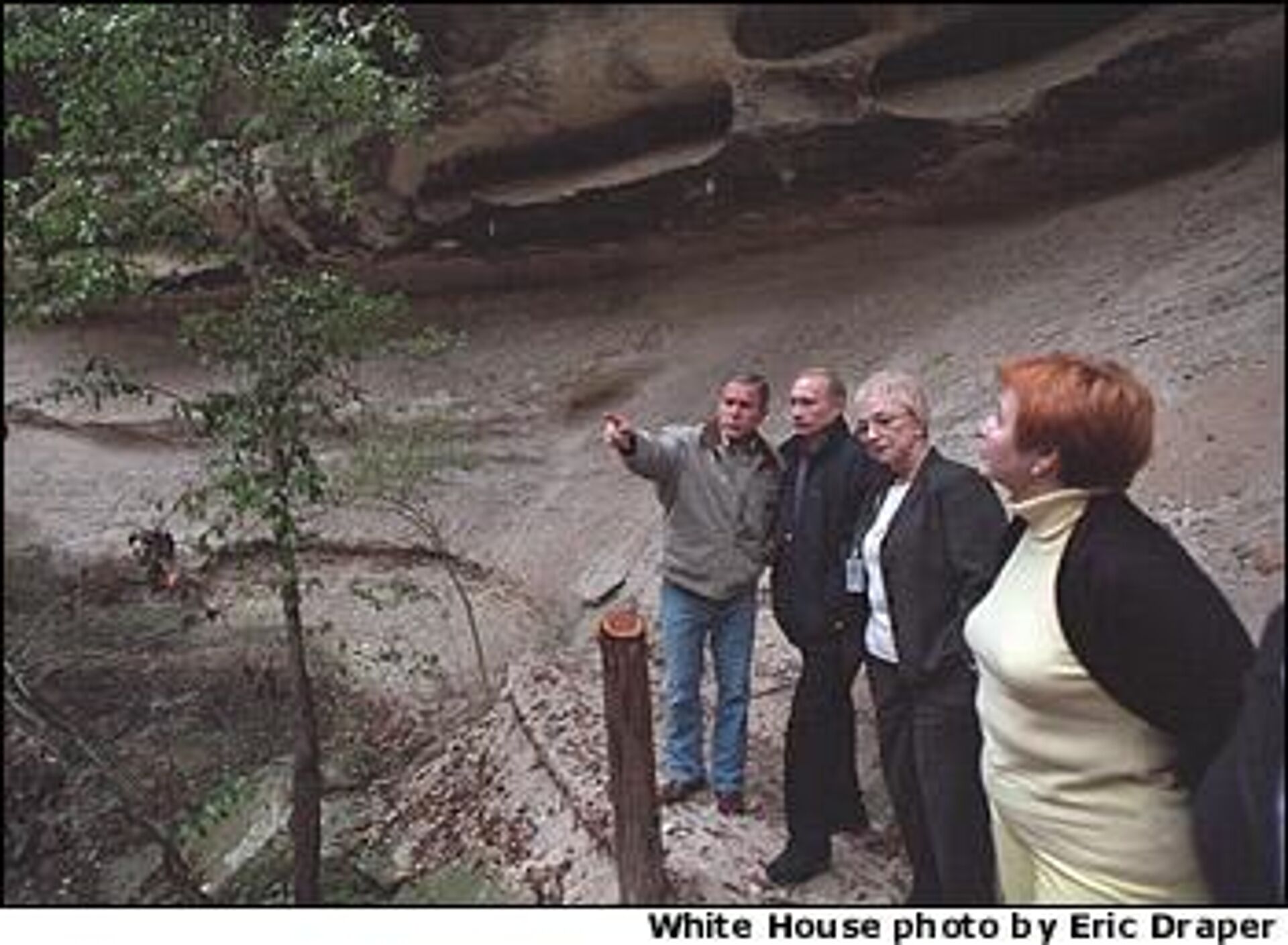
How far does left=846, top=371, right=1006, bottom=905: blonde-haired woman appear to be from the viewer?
1.20 m

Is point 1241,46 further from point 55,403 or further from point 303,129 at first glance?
point 55,403

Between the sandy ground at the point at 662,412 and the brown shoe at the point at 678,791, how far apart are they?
0.02 meters

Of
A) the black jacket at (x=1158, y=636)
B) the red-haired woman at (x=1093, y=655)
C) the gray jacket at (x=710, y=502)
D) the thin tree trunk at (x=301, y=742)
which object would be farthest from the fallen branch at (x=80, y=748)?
the black jacket at (x=1158, y=636)

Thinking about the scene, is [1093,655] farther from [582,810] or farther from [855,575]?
[582,810]

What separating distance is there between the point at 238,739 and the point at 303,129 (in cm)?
83

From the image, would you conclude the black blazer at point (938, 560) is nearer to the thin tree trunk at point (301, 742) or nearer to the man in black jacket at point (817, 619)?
the man in black jacket at point (817, 619)

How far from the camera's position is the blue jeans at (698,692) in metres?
1.53

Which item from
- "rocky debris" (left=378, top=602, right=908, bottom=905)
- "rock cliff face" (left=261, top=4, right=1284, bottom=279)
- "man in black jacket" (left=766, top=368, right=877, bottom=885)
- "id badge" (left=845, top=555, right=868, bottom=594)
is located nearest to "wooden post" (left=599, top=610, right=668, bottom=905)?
"rocky debris" (left=378, top=602, right=908, bottom=905)

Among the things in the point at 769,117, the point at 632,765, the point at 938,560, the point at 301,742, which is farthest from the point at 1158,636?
the point at 769,117

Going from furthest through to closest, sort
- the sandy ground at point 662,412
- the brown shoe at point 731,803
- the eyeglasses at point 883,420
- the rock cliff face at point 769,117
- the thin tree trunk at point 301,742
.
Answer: the rock cliff face at point 769,117, the thin tree trunk at point 301,742, the brown shoe at point 731,803, the sandy ground at point 662,412, the eyeglasses at point 883,420

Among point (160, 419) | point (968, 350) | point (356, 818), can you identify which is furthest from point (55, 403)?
point (968, 350)

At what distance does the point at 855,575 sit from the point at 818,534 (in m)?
0.07

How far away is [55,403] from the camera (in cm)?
208

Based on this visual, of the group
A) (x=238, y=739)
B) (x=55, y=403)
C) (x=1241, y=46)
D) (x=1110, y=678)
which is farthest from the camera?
(x=55, y=403)
